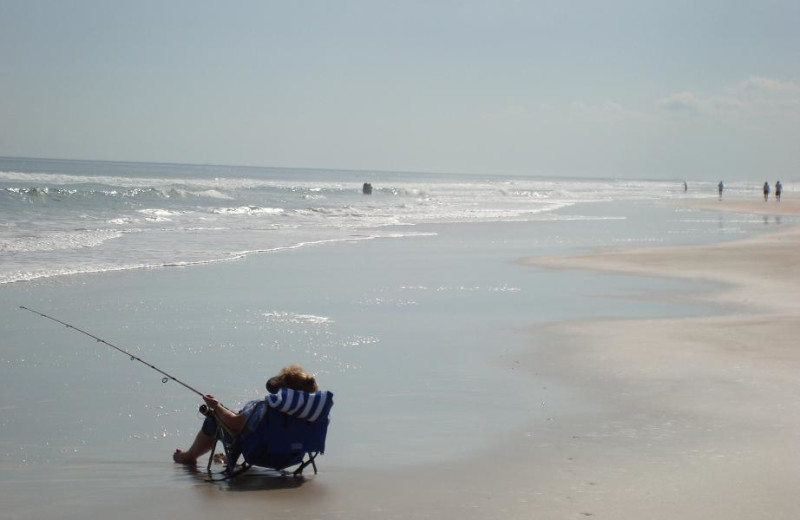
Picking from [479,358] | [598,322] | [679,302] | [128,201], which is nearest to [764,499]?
[479,358]

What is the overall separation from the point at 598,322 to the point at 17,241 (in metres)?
14.1

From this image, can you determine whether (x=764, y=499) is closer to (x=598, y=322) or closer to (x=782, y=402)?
(x=782, y=402)

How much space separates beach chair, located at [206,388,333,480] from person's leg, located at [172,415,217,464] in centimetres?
5

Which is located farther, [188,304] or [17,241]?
[17,241]

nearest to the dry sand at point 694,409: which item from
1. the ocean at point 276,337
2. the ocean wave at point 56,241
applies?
the ocean at point 276,337

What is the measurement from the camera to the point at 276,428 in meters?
5.77

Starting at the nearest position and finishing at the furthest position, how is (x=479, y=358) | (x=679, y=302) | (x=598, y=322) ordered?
1. (x=479, y=358)
2. (x=598, y=322)
3. (x=679, y=302)

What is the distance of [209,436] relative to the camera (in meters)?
5.89

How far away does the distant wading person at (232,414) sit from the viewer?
577 cm

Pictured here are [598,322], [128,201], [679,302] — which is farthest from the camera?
[128,201]

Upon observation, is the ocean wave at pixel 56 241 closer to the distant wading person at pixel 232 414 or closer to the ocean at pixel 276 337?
the ocean at pixel 276 337

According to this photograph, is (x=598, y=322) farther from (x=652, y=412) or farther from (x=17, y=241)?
(x=17, y=241)

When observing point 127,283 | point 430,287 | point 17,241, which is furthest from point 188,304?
point 17,241

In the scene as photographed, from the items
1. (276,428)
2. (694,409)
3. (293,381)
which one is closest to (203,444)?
(276,428)
